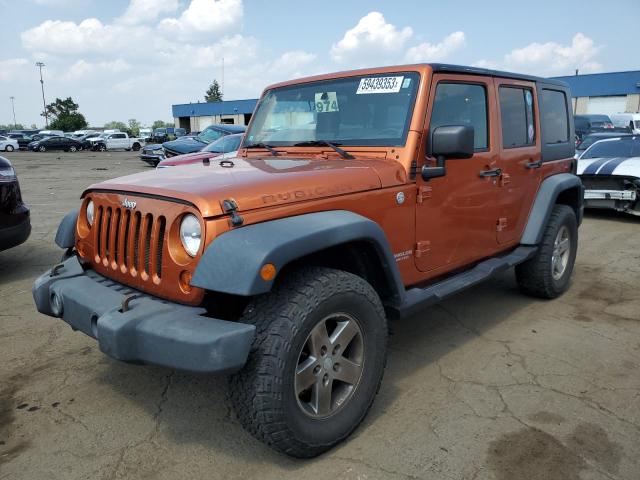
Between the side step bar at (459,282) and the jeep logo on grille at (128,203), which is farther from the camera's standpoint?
the side step bar at (459,282)

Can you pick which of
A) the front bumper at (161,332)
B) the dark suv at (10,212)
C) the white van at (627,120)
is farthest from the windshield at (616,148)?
the white van at (627,120)

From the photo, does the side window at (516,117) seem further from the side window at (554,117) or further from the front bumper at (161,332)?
the front bumper at (161,332)

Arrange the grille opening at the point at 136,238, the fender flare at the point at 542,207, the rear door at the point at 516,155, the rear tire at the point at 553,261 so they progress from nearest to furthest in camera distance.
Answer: the grille opening at the point at 136,238, the rear door at the point at 516,155, the fender flare at the point at 542,207, the rear tire at the point at 553,261

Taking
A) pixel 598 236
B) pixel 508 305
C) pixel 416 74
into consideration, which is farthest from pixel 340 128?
pixel 598 236

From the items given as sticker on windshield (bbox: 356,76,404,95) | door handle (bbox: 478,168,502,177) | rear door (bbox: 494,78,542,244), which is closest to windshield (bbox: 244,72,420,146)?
sticker on windshield (bbox: 356,76,404,95)

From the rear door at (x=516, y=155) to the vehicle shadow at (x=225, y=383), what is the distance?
2.45 feet

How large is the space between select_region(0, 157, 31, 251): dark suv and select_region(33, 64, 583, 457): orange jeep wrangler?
2.55 metres

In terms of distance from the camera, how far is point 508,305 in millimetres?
4699

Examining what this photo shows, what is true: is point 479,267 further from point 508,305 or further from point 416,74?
point 416,74

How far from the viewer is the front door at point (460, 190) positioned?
10.6 feet

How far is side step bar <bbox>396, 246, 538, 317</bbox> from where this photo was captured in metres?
3.04

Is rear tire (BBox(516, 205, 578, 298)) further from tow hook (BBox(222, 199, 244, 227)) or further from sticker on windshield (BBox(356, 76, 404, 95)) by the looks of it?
tow hook (BBox(222, 199, 244, 227))

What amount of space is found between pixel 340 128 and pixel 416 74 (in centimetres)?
57

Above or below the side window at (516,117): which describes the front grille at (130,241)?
below
